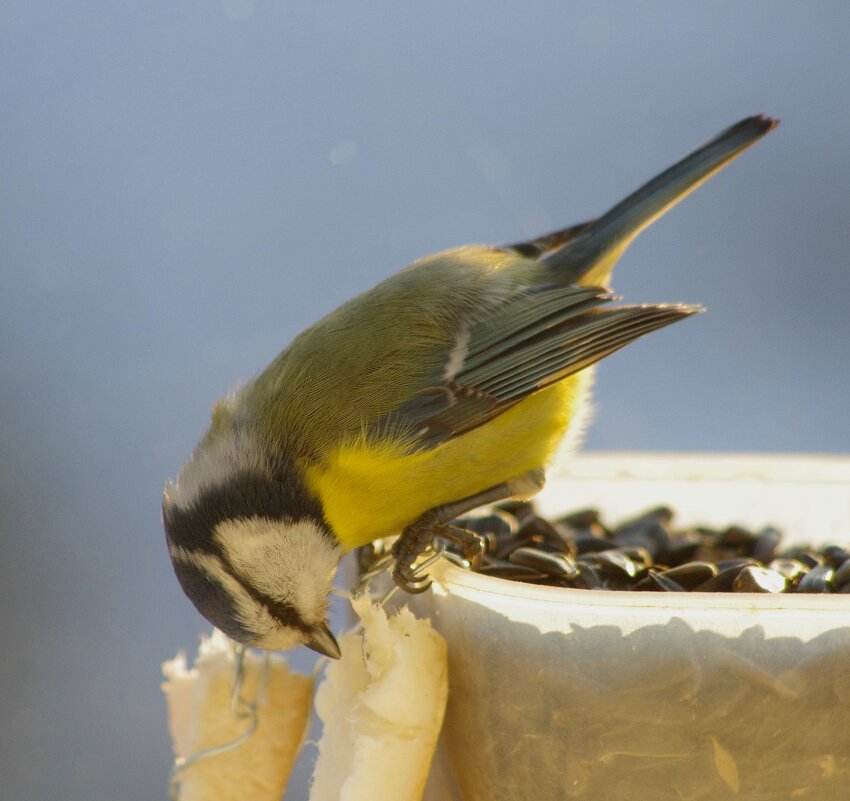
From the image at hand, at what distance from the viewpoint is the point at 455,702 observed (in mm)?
774

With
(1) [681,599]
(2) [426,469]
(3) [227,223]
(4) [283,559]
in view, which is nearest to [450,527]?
(2) [426,469]

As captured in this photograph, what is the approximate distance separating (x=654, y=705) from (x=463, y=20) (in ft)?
4.28

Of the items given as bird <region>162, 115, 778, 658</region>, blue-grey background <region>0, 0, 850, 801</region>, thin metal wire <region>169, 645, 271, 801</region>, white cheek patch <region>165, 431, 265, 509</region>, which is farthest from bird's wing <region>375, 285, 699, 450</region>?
blue-grey background <region>0, 0, 850, 801</region>

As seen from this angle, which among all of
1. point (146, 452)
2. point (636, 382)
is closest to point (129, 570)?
point (146, 452)

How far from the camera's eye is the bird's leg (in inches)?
37.2

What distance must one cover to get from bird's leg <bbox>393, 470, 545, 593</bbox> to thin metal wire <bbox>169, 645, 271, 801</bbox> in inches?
5.2

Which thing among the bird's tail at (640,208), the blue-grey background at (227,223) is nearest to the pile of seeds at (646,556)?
the bird's tail at (640,208)

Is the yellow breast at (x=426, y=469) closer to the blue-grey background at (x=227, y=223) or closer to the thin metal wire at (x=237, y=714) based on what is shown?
the thin metal wire at (x=237, y=714)

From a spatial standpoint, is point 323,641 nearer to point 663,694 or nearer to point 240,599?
point 240,599

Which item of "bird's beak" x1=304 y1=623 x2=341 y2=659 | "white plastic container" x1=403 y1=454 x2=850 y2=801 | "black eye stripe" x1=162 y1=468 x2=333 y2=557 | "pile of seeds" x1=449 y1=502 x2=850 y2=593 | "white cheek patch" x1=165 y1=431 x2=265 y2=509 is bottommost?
"pile of seeds" x1=449 y1=502 x2=850 y2=593

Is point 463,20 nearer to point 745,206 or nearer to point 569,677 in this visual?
point 745,206

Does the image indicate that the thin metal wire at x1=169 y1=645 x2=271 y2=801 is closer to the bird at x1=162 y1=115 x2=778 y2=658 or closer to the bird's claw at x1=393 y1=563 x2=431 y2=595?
the bird at x1=162 y1=115 x2=778 y2=658

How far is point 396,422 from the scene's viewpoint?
0.99 metres

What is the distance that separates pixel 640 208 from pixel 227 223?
3.14 feet
